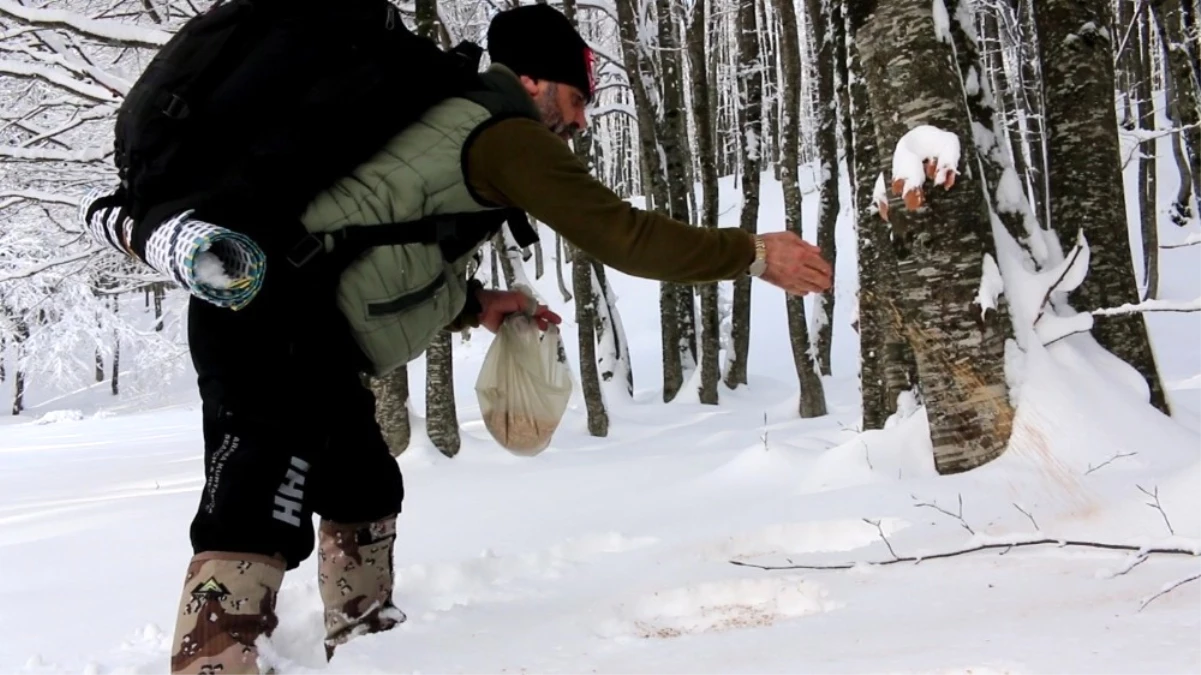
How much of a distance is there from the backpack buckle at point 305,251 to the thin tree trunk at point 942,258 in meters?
2.19

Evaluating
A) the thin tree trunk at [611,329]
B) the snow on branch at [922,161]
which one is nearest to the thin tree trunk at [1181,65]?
the snow on branch at [922,161]

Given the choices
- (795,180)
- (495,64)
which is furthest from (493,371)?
(795,180)

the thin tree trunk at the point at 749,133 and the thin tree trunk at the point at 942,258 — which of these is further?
the thin tree trunk at the point at 749,133

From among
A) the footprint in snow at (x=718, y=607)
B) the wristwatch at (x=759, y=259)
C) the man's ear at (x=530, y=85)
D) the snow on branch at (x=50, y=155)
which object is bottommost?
the footprint in snow at (x=718, y=607)

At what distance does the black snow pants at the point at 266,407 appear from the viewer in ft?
5.62

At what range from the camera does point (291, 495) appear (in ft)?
5.79

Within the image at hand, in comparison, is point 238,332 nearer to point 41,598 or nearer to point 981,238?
point 41,598

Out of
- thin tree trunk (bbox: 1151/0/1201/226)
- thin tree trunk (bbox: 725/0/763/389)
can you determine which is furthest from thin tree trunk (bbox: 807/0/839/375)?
thin tree trunk (bbox: 1151/0/1201/226)

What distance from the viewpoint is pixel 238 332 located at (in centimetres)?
177

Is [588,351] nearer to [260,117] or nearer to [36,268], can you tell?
[36,268]

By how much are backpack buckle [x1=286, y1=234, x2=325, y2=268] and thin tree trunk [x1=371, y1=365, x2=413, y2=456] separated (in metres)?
4.40

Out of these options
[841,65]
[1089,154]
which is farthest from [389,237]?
[841,65]

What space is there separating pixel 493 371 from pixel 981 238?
182 centimetres

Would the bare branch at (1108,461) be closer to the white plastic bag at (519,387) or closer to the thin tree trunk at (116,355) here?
the white plastic bag at (519,387)
